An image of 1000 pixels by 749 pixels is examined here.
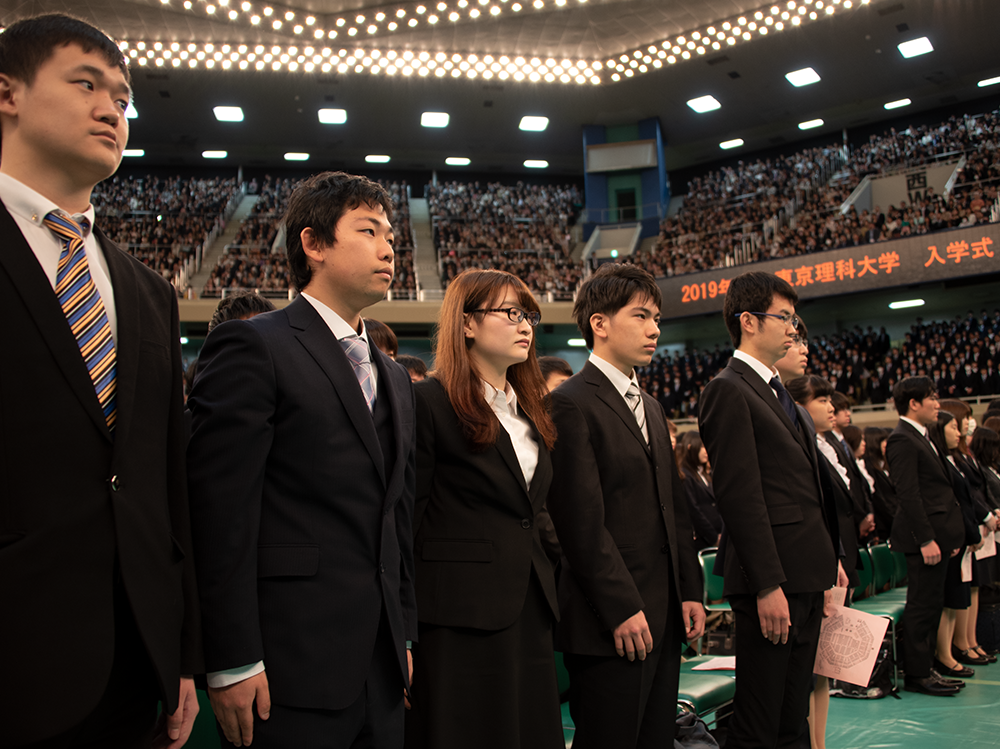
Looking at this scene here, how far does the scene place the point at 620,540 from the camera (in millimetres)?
2398

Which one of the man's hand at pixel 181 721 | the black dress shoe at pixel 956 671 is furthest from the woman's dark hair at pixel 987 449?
the man's hand at pixel 181 721

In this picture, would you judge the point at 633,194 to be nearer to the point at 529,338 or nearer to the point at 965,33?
the point at 965,33

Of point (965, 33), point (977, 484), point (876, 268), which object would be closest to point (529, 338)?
point (977, 484)

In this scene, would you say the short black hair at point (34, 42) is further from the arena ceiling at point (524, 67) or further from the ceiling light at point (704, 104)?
the ceiling light at point (704, 104)

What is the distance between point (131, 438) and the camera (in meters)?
1.26

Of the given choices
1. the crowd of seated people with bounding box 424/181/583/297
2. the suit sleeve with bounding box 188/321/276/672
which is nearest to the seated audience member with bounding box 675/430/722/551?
the suit sleeve with bounding box 188/321/276/672

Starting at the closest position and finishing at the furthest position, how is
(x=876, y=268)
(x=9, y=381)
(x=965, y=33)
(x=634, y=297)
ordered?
(x=9, y=381) < (x=634, y=297) < (x=876, y=268) < (x=965, y=33)

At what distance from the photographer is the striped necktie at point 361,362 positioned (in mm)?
1812

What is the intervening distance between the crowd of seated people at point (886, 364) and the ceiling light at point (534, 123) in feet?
30.4

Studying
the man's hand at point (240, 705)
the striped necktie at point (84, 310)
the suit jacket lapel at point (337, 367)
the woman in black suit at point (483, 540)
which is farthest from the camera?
the woman in black suit at point (483, 540)

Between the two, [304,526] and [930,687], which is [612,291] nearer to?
[304,526]

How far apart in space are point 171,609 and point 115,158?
796 millimetres

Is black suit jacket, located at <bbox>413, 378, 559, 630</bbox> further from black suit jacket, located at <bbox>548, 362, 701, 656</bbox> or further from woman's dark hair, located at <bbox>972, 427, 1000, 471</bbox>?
woman's dark hair, located at <bbox>972, 427, 1000, 471</bbox>

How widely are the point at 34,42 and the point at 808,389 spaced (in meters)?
4.25
